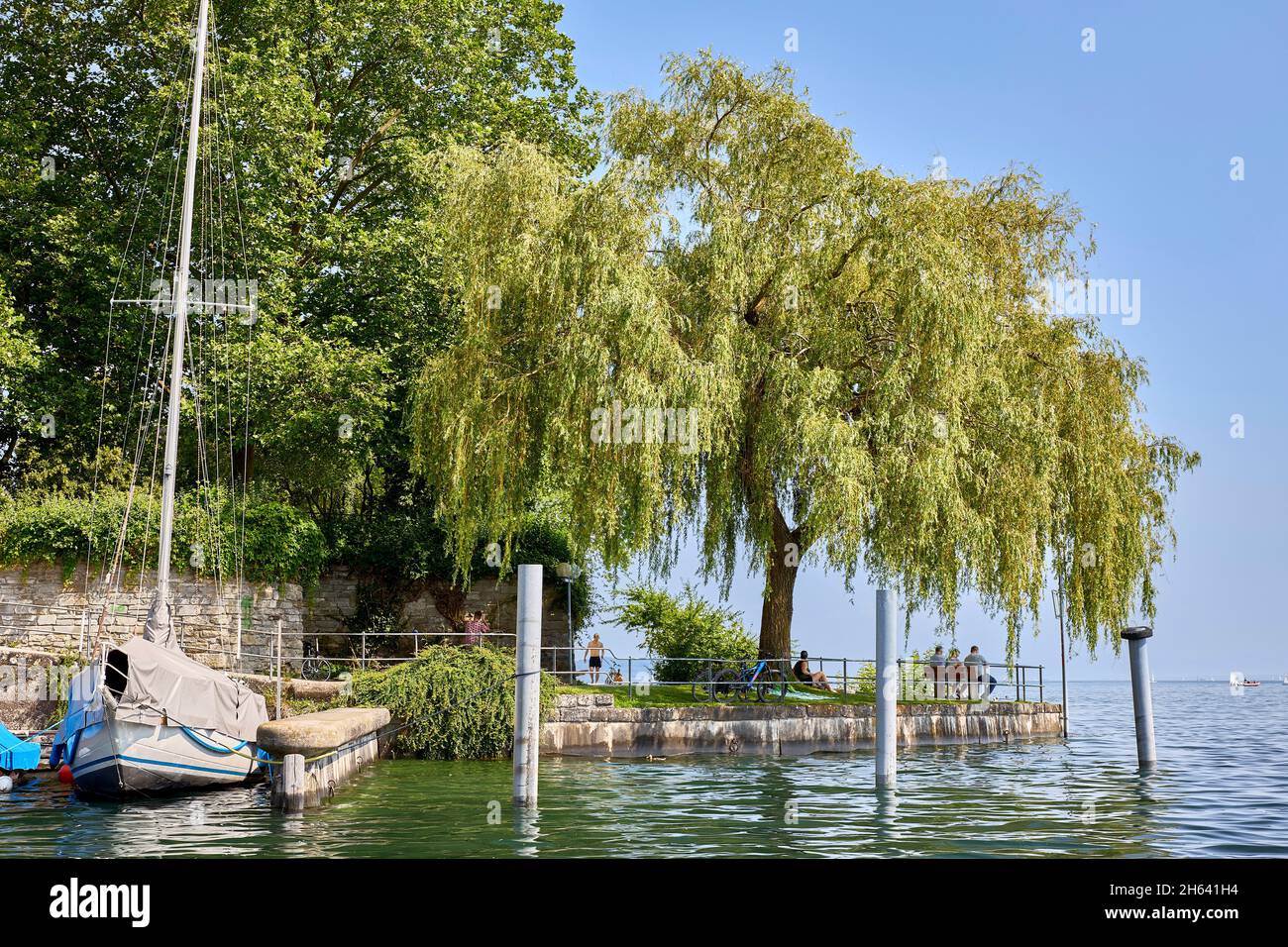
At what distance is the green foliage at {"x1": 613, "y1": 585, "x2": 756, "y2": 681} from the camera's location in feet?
89.8

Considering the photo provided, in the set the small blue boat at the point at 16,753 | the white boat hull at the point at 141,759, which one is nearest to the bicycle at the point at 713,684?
the white boat hull at the point at 141,759

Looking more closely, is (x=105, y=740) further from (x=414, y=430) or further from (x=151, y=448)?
(x=151, y=448)

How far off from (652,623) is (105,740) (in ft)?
46.8

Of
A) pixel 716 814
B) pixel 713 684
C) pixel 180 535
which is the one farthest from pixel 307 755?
pixel 180 535

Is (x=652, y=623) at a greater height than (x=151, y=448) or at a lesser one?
lesser

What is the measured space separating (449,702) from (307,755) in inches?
245

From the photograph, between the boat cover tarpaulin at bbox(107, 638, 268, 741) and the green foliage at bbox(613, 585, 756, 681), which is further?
the green foliage at bbox(613, 585, 756, 681)

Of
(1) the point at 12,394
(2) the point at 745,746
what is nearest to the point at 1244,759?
(2) the point at 745,746

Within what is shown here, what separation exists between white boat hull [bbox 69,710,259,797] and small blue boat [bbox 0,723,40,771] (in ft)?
7.52

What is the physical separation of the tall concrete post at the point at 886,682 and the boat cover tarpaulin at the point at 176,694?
894 cm

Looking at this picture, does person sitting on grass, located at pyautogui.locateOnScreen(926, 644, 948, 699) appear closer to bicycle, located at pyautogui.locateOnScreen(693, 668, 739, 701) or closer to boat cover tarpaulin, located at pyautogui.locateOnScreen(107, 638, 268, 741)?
bicycle, located at pyautogui.locateOnScreen(693, 668, 739, 701)

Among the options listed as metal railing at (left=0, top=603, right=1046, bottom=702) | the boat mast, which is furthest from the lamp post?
the boat mast

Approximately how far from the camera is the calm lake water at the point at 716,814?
489 inches
